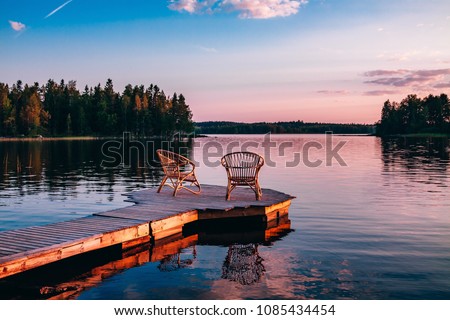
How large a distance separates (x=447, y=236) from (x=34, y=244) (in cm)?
987

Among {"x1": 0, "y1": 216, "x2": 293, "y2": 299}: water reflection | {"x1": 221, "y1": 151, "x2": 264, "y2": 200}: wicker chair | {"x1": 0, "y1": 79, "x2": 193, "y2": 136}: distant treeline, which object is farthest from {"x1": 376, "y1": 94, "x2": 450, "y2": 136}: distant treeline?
{"x1": 0, "y1": 216, "x2": 293, "y2": 299}: water reflection

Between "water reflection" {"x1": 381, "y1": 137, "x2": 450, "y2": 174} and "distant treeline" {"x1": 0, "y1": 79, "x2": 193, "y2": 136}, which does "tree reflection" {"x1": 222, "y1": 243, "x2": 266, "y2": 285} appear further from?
"distant treeline" {"x1": 0, "y1": 79, "x2": 193, "y2": 136}

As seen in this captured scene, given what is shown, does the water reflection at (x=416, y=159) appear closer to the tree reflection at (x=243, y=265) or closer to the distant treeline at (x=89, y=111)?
the tree reflection at (x=243, y=265)

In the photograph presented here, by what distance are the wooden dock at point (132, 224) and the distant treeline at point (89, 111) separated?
115952mm

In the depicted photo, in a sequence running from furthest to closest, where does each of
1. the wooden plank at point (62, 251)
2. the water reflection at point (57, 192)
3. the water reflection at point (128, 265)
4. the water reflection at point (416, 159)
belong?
1. the water reflection at point (416, 159)
2. the water reflection at point (57, 192)
3. the water reflection at point (128, 265)
4. the wooden plank at point (62, 251)

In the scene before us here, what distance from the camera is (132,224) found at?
1020 centimetres

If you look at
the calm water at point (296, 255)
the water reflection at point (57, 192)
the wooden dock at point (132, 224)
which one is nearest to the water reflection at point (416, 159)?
the calm water at point (296, 255)

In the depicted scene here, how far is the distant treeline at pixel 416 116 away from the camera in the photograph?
543 feet

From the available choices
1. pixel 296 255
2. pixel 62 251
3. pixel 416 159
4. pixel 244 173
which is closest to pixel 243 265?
pixel 296 255

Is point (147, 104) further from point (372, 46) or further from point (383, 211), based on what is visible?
point (383, 211)

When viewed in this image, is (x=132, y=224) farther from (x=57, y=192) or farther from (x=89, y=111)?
(x=89, y=111)

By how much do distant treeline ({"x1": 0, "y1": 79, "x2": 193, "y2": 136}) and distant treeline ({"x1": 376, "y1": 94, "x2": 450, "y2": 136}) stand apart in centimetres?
8864

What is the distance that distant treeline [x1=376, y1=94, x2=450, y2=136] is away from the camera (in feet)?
543
